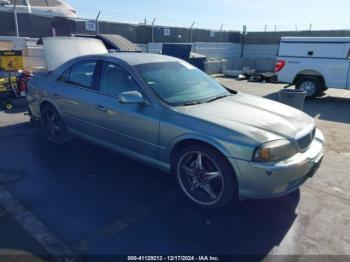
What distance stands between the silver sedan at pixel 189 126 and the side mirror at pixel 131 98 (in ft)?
0.04

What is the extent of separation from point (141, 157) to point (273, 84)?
11.6m

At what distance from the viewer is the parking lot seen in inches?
109

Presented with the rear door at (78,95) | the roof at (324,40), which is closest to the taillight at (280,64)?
the roof at (324,40)

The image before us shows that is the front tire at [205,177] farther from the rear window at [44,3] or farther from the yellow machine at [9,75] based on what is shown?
the rear window at [44,3]

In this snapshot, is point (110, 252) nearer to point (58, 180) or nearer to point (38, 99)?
point (58, 180)

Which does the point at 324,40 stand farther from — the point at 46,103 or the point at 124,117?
the point at 46,103

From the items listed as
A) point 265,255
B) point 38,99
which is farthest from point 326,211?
point 38,99

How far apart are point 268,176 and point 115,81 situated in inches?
90.0

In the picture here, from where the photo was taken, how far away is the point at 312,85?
10023 mm

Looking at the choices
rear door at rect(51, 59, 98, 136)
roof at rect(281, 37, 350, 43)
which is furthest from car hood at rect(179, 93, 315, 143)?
roof at rect(281, 37, 350, 43)

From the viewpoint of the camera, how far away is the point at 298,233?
300 cm

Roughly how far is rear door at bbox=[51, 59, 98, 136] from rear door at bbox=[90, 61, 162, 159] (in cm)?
19

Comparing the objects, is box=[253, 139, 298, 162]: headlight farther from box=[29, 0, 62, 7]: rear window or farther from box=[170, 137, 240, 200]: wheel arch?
box=[29, 0, 62, 7]: rear window

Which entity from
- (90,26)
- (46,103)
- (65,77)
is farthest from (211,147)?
(90,26)
